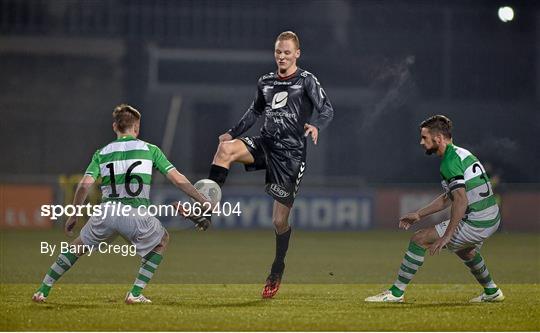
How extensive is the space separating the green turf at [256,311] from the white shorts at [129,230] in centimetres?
45

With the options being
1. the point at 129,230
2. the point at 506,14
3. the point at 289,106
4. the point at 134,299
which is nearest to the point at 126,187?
the point at 129,230

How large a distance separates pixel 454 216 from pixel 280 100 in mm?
1793

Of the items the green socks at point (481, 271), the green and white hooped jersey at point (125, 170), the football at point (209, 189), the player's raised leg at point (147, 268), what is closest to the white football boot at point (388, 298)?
the green socks at point (481, 271)

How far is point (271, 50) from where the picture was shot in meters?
21.5

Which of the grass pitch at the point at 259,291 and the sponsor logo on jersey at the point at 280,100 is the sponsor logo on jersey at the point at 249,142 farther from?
the grass pitch at the point at 259,291

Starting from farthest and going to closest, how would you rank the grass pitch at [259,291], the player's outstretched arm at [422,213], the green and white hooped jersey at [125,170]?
the player's outstretched arm at [422,213], the green and white hooped jersey at [125,170], the grass pitch at [259,291]

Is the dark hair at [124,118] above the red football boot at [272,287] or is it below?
above

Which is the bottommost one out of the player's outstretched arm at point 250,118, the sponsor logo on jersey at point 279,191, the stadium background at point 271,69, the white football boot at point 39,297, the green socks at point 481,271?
the stadium background at point 271,69

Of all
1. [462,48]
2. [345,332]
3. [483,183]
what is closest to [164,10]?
[462,48]

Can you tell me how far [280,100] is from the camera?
27.4 feet

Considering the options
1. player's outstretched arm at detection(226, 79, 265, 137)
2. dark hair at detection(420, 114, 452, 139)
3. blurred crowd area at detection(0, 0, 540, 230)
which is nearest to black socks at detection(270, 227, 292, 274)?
player's outstretched arm at detection(226, 79, 265, 137)

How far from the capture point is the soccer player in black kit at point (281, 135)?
8.18 m

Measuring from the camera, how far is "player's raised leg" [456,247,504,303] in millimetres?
7996

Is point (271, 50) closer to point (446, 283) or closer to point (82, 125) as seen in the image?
point (82, 125)
